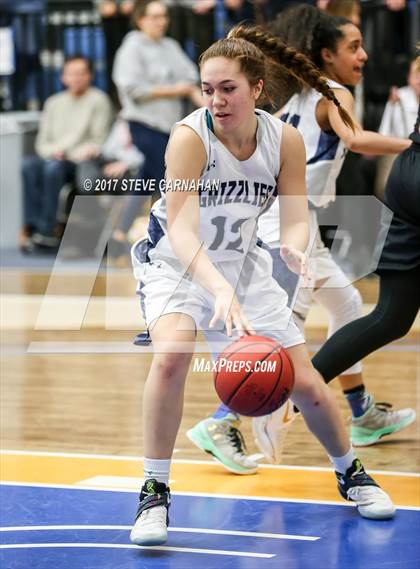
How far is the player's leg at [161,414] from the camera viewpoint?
390 centimetres

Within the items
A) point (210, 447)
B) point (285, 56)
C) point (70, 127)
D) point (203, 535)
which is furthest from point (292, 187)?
point (70, 127)

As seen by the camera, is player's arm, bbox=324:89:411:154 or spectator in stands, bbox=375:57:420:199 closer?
player's arm, bbox=324:89:411:154

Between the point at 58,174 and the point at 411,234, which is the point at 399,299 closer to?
the point at 411,234

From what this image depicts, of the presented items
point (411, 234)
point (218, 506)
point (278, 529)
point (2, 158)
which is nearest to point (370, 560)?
point (278, 529)

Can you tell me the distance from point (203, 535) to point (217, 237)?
0.98 meters

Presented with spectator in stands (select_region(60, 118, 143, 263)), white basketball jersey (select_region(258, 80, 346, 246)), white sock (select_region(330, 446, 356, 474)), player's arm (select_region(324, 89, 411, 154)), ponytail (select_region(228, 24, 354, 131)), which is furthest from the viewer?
spectator in stands (select_region(60, 118, 143, 263))

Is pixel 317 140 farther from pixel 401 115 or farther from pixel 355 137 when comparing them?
pixel 401 115

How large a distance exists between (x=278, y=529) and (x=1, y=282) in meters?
6.11

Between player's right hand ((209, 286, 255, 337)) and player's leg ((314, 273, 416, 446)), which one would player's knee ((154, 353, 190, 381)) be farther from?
player's leg ((314, 273, 416, 446))

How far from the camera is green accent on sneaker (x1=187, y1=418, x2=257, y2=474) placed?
15.8 feet

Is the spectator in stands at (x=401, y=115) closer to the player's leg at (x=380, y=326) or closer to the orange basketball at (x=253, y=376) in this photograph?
the player's leg at (x=380, y=326)

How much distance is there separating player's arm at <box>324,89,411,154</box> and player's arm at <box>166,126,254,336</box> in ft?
3.28

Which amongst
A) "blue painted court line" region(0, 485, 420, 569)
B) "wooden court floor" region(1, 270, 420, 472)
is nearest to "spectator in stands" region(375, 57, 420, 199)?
"wooden court floor" region(1, 270, 420, 472)

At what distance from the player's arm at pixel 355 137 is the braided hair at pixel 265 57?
32 centimetres
